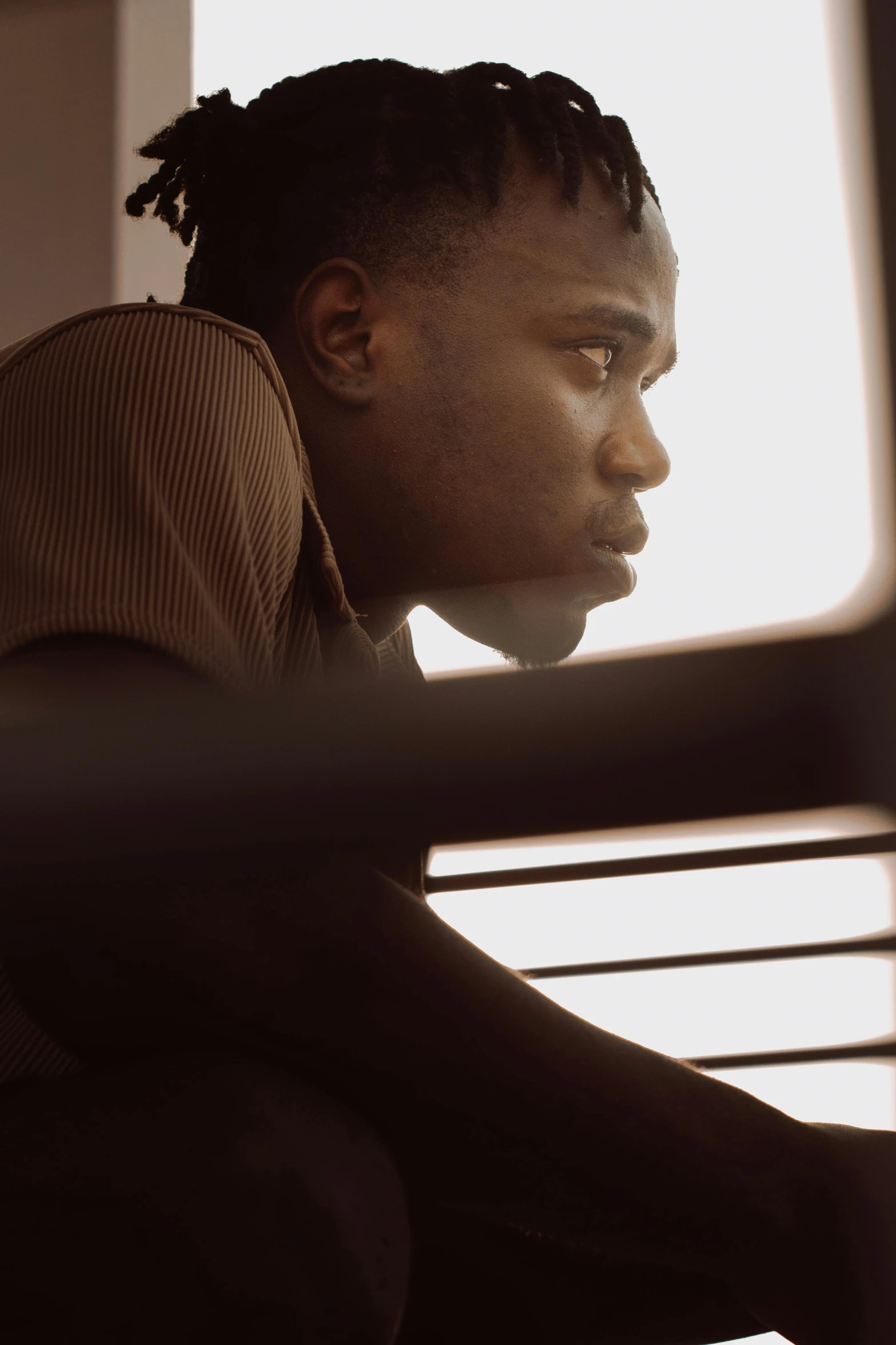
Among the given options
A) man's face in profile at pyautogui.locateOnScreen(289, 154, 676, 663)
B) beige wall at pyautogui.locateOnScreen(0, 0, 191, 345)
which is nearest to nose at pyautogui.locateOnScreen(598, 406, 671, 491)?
man's face in profile at pyautogui.locateOnScreen(289, 154, 676, 663)

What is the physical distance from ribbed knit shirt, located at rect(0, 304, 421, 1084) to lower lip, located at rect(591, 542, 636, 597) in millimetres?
311

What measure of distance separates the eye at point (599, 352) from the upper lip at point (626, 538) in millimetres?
110

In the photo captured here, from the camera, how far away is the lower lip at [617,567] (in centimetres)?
85

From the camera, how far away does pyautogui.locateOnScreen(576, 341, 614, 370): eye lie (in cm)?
85

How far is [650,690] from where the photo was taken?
0.50ft

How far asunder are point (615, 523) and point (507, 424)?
98 mm

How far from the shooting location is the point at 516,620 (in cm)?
86

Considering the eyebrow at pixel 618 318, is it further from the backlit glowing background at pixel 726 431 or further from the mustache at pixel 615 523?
the backlit glowing background at pixel 726 431

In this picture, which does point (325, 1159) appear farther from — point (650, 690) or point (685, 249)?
point (685, 249)

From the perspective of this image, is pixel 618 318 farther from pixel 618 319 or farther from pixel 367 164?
pixel 367 164

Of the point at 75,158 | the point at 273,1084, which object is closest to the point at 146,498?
the point at 273,1084

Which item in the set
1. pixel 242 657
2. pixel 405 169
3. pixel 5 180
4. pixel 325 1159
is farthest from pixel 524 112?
pixel 5 180

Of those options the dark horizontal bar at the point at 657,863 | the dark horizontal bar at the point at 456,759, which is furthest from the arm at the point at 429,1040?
the dark horizontal bar at the point at 657,863

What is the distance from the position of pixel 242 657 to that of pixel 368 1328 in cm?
24
